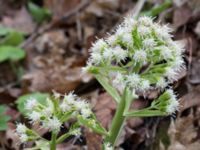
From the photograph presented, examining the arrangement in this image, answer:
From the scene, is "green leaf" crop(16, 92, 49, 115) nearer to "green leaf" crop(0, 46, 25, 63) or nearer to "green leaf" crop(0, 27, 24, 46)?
"green leaf" crop(0, 46, 25, 63)

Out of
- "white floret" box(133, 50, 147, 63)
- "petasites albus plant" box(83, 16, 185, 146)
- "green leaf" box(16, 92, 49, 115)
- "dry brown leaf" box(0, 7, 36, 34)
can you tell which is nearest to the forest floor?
"dry brown leaf" box(0, 7, 36, 34)

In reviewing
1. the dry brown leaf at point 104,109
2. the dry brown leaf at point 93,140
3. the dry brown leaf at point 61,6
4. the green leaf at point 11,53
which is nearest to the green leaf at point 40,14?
the dry brown leaf at point 61,6

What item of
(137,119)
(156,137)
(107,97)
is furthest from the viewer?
(107,97)

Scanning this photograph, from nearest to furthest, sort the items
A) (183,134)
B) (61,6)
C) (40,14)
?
1. (183,134)
2. (40,14)
3. (61,6)

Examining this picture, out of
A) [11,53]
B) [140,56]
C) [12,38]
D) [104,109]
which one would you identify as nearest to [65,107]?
[140,56]

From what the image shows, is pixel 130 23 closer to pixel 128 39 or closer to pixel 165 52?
pixel 128 39

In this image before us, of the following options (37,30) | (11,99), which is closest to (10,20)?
(37,30)

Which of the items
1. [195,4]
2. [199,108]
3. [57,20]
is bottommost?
[199,108]

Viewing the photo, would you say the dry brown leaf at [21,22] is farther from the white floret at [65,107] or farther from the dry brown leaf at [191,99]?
Result: the white floret at [65,107]

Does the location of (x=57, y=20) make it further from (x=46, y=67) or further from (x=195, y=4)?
(x=195, y=4)

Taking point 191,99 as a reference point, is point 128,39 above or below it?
above

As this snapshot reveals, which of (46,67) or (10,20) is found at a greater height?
(10,20)
